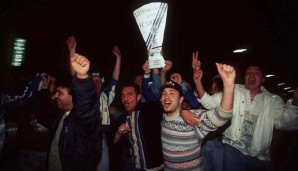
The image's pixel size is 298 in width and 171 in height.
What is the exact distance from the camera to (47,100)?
176 inches

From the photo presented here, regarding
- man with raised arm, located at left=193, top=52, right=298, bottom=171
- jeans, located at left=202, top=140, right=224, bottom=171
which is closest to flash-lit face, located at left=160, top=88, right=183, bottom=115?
man with raised arm, located at left=193, top=52, right=298, bottom=171

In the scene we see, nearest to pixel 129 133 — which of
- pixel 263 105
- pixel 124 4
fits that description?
pixel 263 105

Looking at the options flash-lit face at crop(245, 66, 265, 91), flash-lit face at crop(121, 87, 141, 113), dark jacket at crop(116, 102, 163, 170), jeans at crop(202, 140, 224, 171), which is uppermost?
flash-lit face at crop(245, 66, 265, 91)

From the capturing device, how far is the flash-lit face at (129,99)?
413 centimetres

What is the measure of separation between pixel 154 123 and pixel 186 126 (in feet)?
2.45

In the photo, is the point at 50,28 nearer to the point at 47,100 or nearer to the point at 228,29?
the point at 47,100

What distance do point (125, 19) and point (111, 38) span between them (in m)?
1.31

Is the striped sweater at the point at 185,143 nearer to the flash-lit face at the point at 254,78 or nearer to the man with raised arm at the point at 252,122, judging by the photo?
the man with raised arm at the point at 252,122

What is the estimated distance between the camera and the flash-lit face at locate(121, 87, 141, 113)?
13.5 feet

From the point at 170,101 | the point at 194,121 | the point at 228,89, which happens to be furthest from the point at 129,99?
the point at 228,89

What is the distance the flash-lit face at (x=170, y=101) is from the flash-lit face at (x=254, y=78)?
1.70m

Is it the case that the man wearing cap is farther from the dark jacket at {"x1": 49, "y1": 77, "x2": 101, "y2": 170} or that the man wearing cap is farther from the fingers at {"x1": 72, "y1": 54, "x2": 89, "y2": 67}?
the fingers at {"x1": 72, "y1": 54, "x2": 89, "y2": 67}

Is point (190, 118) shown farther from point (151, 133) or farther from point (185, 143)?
point (151, 133)

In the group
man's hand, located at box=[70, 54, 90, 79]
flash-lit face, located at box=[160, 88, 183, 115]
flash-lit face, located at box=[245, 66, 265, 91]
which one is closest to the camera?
man's hand, located at box=[70, 54, 90, 79]
